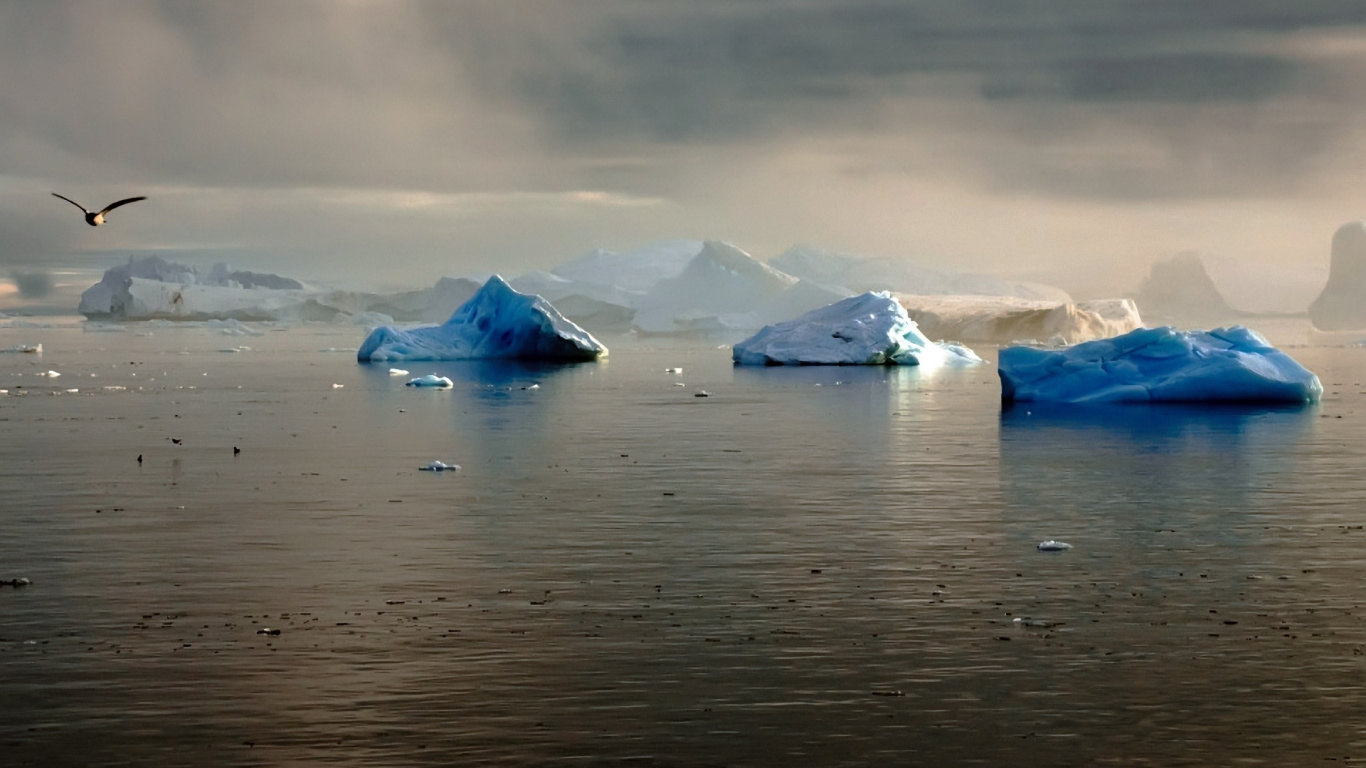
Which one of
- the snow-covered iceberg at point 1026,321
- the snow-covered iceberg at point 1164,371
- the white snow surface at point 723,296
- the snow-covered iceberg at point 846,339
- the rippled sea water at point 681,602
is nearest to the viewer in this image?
the rippled sea water at point 681,602

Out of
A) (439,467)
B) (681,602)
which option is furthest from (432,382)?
(681,602)

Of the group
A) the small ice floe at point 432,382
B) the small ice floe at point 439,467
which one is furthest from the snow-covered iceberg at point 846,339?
the small ice floe at point 439,467

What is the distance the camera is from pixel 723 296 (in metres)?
164

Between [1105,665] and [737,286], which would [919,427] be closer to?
[1105,665]

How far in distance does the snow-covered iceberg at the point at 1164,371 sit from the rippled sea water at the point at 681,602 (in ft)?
37.4

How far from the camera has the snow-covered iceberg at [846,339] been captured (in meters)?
74.6

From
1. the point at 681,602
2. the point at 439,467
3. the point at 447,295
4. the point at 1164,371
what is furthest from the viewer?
the point at 447,295

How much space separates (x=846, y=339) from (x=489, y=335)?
653 inches

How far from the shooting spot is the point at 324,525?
20.4 metres

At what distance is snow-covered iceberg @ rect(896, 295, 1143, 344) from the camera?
391ft

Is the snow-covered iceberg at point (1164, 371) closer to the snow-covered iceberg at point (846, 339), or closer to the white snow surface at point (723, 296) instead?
the snow-covered iceberg at point (846, 339)

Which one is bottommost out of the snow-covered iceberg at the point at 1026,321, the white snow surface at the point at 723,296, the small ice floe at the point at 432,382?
the small ice floe at the point at 432,382

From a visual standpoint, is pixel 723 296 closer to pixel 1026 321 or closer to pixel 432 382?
pixel 1026 321

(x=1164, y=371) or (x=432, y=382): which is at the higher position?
(x=1164, y=371)
